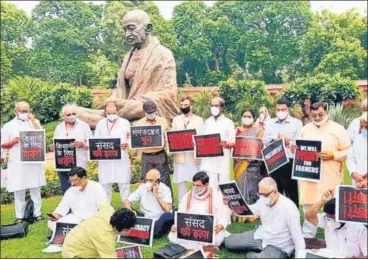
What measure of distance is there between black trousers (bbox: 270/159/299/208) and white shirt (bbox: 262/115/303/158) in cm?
25

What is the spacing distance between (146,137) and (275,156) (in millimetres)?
1932

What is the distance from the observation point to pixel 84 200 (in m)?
6.75

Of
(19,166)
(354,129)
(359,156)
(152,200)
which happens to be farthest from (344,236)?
(19,166)

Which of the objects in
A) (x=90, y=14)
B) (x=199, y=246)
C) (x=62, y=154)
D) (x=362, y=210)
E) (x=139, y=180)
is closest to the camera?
(x=362, y=210)

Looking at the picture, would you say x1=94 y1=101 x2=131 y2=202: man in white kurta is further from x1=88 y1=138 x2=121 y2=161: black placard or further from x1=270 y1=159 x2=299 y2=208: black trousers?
x1=270 y1=159 x2=299 y2=208: black trousers

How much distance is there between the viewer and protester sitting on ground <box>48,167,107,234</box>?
21.8ft

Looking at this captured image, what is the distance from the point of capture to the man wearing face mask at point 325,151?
613cm

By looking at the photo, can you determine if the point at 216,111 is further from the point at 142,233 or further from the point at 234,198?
the point at 142,233

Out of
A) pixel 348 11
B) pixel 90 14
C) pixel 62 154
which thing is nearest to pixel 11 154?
pixel 62 154

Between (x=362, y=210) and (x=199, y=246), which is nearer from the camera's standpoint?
(x=362, y=210)

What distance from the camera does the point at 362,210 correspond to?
194 inches

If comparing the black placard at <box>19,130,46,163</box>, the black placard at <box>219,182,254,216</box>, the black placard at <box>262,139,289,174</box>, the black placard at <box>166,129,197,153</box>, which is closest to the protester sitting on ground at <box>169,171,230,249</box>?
the black placard at <box>219,182,254,216</box>

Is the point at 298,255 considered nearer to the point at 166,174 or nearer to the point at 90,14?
the point at 166,174

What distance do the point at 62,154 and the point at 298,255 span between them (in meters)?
3.84
